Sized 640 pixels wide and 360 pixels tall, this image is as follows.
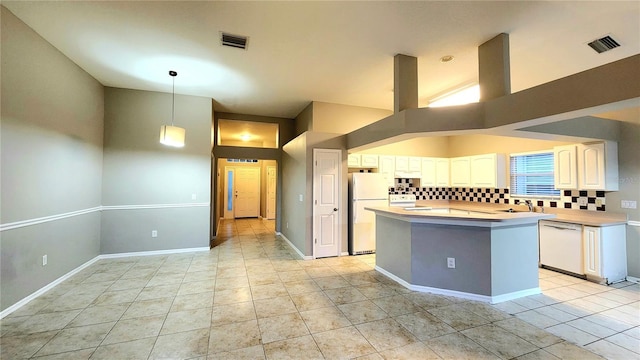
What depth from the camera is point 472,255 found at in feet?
9.63

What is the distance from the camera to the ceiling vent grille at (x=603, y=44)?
284 cm

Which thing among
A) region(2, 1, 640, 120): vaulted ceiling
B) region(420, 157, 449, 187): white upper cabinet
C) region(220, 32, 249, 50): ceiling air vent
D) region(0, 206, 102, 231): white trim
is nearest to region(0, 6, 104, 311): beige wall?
region(0, 206, 102, 231): white trim

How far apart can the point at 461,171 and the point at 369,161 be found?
86.9 inches

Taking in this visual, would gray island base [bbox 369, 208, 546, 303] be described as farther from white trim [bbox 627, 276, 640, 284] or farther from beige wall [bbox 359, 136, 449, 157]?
beige wall [bbox 359, 136, 449, 157]

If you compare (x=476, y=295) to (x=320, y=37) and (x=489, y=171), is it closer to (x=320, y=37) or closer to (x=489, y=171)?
(x=489, y=171)

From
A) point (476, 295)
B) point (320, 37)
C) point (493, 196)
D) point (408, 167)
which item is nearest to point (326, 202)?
point (408, 167)

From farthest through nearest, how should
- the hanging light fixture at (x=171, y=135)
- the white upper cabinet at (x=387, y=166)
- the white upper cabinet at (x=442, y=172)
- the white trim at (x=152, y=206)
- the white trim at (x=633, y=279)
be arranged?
1. the white upper cabinet at (x=442, y=172)
2. the white upper cabinet at (x=387, y=166)
3. the white trim at (x=152, y=206)
4. the hanging light fixture at (x=171, y=135)
5. the white trim at (x=633, y=279)

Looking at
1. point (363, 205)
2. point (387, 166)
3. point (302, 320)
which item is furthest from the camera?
point (387, 166)

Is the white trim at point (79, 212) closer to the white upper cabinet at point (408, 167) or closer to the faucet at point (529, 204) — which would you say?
the white upper cabinet at point (408, 167)

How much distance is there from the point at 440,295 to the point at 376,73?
10.6 feet

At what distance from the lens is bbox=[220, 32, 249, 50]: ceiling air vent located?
9.57 ft

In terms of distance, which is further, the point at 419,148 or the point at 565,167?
the point at 419,148

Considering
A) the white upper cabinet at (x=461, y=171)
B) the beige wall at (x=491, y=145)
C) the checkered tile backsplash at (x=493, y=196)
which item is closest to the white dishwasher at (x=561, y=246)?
the checkered tile backsplash at (x=493, y=196)

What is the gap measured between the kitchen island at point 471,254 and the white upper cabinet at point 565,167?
158 centimetres
